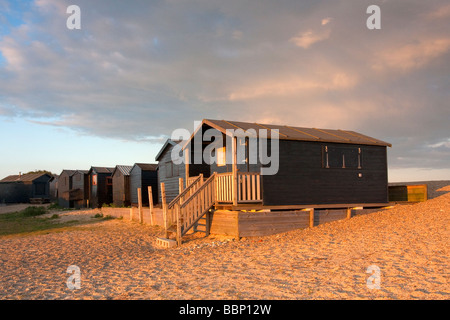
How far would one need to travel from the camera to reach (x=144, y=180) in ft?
101

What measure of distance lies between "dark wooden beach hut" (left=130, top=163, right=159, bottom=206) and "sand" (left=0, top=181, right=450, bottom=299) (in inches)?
524

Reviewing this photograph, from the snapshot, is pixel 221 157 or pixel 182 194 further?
pixel 221 157

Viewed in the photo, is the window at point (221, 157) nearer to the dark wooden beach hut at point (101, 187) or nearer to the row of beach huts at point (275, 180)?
the row of beach huts at point (275, 180)

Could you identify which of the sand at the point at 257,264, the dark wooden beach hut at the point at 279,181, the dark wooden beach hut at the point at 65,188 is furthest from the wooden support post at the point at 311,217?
the dark wooden beach hut at the point at 65,188

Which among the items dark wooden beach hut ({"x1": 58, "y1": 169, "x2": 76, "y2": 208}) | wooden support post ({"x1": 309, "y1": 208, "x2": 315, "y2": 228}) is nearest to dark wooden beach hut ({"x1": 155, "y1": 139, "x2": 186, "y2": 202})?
wooden support post ({"x1": 309, "y1": 208, "x2": 315, "y2": 228})

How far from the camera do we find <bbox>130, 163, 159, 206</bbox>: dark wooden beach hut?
30.9 metres

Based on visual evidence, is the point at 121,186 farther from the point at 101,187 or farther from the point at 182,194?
the point at 182,194

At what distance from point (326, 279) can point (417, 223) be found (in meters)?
8.01

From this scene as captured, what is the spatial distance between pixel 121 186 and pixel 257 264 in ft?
83.7

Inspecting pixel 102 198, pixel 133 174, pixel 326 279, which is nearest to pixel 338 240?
pixel 326 279

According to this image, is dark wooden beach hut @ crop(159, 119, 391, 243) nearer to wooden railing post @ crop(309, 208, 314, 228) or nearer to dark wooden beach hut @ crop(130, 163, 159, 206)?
wooden railing post @ crop(309, 208, 314, 228)

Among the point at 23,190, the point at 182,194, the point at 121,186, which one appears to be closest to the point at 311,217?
the point at 182,194
